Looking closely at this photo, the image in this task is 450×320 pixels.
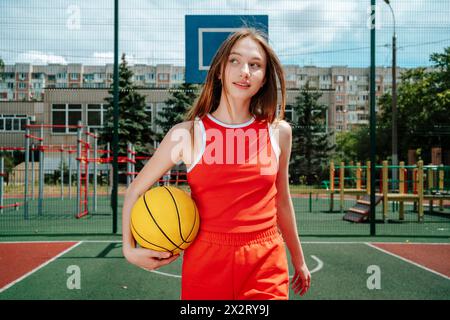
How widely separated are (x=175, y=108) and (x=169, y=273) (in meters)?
4.00

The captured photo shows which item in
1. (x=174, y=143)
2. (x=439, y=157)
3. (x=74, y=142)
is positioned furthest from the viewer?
(x=439, y=157)

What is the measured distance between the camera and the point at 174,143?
5.30ft

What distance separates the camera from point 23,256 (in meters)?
5.95

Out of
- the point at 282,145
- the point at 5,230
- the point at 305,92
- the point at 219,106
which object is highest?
the point at 305,92

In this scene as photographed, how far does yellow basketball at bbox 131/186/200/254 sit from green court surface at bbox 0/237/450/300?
2.59m

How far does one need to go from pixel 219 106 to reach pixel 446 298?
3.37 metres

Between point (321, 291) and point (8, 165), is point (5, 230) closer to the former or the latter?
point (321, 291)

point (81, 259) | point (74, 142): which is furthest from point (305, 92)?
point (74, 142)

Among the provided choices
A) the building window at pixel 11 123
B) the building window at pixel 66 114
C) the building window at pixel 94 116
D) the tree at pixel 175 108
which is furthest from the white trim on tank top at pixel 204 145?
the building window at pixel 94 116

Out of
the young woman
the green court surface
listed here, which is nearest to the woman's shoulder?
the young woman

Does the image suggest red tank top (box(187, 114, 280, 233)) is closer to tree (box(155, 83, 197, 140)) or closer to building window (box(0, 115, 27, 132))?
tree (box(155, 83, 197, 140))

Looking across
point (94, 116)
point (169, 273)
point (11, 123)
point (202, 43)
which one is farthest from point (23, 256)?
point (94, 116)

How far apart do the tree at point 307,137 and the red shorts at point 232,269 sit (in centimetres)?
702

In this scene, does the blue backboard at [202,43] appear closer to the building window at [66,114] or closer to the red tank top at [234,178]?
the red tank top at [234,178]
